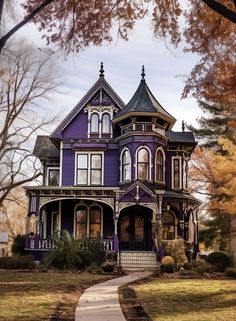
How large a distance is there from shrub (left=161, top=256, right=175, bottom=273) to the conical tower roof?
9.27 meters

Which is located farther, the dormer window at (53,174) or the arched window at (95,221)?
the dormer window at (53,174)

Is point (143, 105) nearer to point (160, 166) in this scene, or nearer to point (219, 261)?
point (160, 166)

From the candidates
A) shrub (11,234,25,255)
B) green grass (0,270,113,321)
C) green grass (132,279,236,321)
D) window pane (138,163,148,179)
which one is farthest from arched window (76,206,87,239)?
green grass (132,279,236,321)

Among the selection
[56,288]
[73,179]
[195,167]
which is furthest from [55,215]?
[56,288]

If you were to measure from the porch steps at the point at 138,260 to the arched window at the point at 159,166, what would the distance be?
5488mm

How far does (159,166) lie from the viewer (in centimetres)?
3128

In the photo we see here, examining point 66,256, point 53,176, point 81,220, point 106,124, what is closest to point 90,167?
point 106,124

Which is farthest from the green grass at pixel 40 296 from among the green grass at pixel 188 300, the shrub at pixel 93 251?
the shrub at pixel 93 251

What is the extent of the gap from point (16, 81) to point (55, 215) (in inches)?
425

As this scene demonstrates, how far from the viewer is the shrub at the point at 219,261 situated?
24766 mm

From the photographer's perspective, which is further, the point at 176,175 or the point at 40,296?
the point at 176,175

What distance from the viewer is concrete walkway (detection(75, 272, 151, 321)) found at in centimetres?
1042

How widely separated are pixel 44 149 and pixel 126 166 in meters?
7.44

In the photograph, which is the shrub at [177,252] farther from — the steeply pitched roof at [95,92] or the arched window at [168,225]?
the steeply pitched roof at [95,92]
